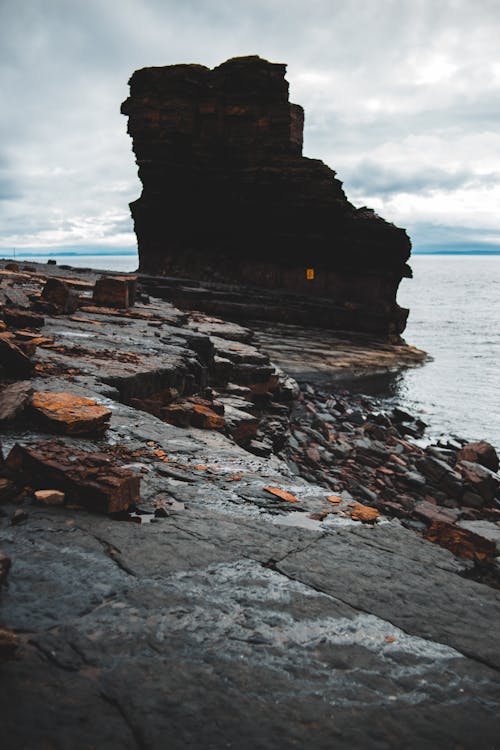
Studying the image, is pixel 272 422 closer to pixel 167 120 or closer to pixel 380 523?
pixel 380 523

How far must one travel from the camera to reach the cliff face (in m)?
25.5

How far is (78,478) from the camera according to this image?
2.47 metres

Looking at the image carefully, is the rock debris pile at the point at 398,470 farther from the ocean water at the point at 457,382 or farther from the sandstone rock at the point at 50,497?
the sandstone rock at the point at 50,497

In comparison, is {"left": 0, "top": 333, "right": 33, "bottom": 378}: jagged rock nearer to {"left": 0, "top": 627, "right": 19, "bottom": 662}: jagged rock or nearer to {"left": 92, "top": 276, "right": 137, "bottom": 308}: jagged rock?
{"left": 0, "top": 627, "right": 19, "bottom": 662}: jagged rock

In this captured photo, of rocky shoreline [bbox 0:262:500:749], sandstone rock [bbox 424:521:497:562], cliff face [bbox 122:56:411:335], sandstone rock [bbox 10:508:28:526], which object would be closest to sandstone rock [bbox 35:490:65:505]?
rocky shoreline [bbox 0:262:500:749]

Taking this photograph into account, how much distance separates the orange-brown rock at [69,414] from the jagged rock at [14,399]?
2.6 inches

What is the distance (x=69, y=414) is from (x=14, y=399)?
41cm

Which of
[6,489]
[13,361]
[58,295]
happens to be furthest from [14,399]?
[58,295]

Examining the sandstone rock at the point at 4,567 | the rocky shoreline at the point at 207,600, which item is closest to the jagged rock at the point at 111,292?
the rocky shoreline at the point at 207,600

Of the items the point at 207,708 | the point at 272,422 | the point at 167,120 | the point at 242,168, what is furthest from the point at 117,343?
the point at 167,120

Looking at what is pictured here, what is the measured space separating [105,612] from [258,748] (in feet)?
2.34

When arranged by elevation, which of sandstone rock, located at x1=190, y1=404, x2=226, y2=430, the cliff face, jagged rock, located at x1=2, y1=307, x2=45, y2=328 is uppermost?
the cliff face

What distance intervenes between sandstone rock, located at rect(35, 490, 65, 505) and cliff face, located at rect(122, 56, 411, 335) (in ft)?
72.3

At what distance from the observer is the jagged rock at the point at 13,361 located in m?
4.08
